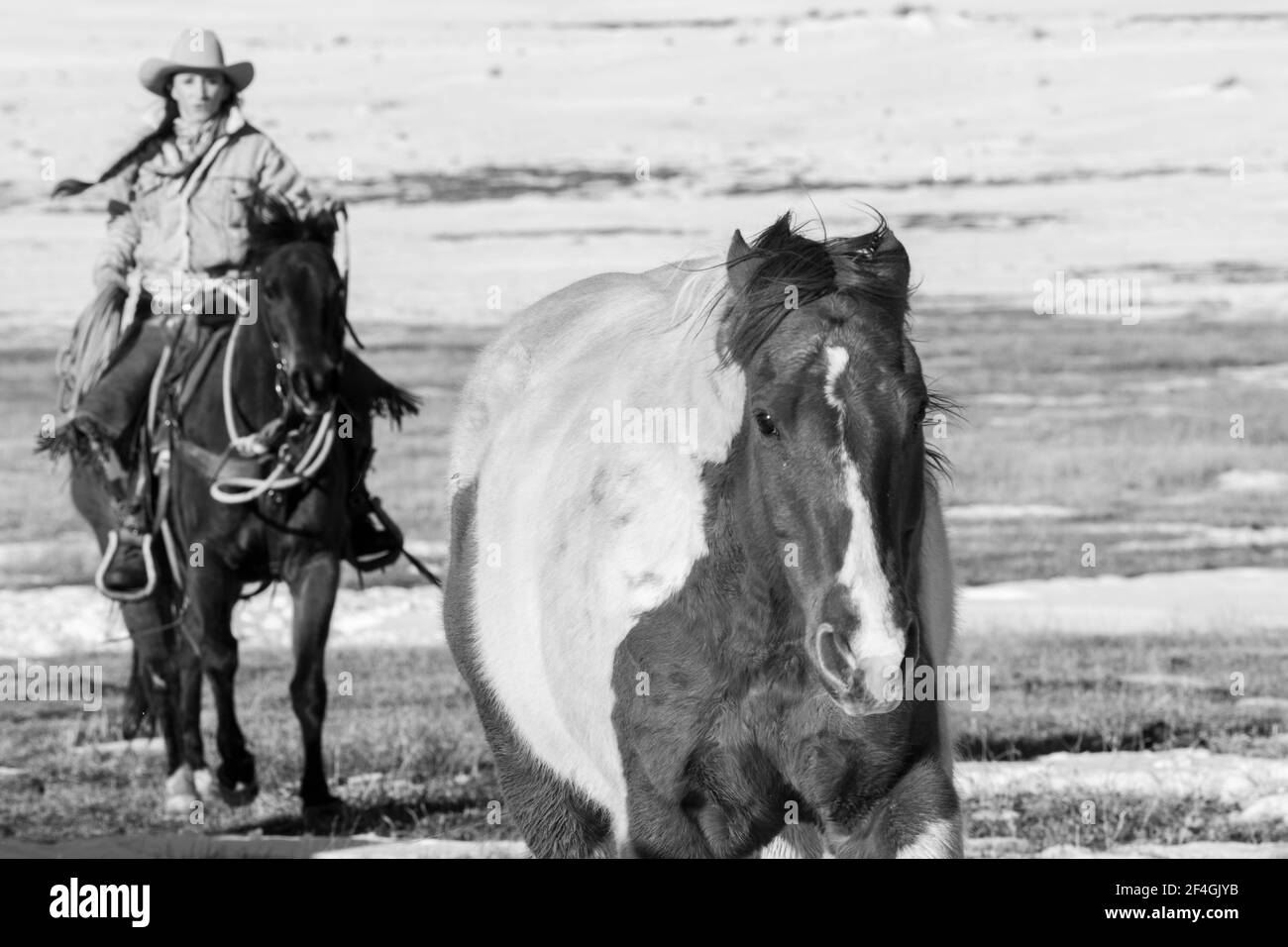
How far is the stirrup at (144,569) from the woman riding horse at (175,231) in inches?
0.8

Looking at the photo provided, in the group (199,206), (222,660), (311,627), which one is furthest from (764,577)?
(199,206)

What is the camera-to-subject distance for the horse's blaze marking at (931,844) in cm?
432

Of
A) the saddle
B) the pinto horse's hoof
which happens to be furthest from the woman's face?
the pinto horse's hoof

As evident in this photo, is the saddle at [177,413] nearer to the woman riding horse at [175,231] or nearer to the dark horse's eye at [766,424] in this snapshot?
the woman riding horse at [175,231]

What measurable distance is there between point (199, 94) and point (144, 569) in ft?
8.20

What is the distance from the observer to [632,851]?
15.2 ft

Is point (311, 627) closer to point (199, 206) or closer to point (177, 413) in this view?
point (177, 413)

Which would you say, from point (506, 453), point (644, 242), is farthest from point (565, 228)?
point (506, 453)

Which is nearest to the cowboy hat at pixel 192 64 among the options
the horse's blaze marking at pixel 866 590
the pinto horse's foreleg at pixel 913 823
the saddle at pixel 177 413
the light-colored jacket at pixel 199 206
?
the light-colored jacket at pixel 199 206

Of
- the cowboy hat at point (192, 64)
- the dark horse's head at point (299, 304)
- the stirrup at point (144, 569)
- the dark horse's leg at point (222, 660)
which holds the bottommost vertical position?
the dark horse's leg at point (222, 660)

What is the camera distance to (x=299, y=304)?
9.15 m

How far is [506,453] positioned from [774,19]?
85.8m

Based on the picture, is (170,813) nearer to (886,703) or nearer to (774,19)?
(886,703)

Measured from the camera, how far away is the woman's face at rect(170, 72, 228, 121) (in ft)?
32.8
